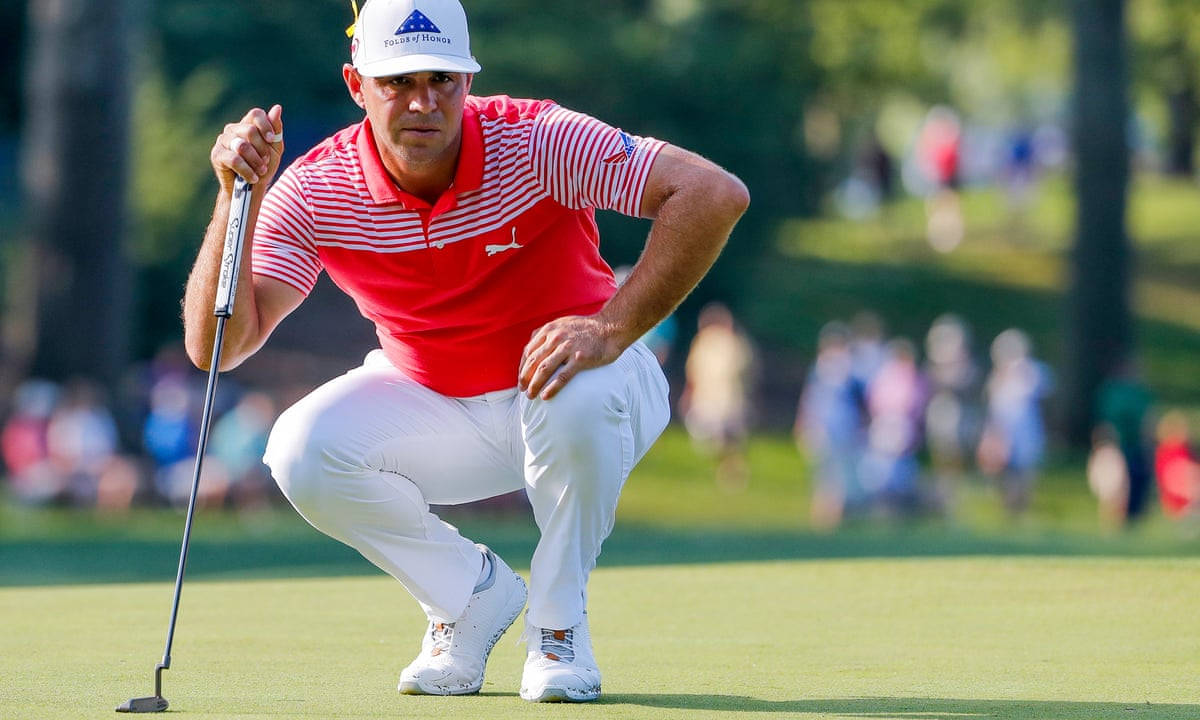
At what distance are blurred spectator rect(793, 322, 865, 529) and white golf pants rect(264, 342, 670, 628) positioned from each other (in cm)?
1266

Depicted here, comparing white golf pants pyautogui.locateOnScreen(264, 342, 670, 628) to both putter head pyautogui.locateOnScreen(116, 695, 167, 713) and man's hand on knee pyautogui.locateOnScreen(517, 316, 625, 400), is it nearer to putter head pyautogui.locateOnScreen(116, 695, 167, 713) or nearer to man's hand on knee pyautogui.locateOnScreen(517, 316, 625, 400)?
man's hand on knee pyautogui.locateOnScreen(517, 316, 625, 400)

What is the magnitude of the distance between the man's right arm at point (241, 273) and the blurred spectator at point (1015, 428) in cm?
1489

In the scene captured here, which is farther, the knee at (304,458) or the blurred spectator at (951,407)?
the blurred spectator at (951,407)

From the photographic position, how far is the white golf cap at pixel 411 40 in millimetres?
5059

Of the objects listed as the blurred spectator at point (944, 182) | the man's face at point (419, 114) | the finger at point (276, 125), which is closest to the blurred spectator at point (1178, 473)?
the man's face at point (419, 114)

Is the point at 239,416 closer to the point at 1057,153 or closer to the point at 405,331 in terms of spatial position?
the point at 405,331

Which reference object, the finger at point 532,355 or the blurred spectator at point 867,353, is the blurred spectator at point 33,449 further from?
the finger at point 532,355

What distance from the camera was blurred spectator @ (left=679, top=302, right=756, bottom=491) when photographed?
68.4 ft

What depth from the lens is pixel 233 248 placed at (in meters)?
4.98

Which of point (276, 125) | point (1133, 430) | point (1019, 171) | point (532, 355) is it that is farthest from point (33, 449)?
point (1019, 171)

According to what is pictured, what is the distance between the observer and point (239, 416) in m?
17.7

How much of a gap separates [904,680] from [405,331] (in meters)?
1.72

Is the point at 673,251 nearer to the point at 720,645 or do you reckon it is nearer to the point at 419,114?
the point at 419,114

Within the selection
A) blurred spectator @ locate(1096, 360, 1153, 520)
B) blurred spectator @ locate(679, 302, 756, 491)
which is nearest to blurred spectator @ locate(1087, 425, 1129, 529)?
blurred spectator @ locate(1096, 360, 1153, 520)
